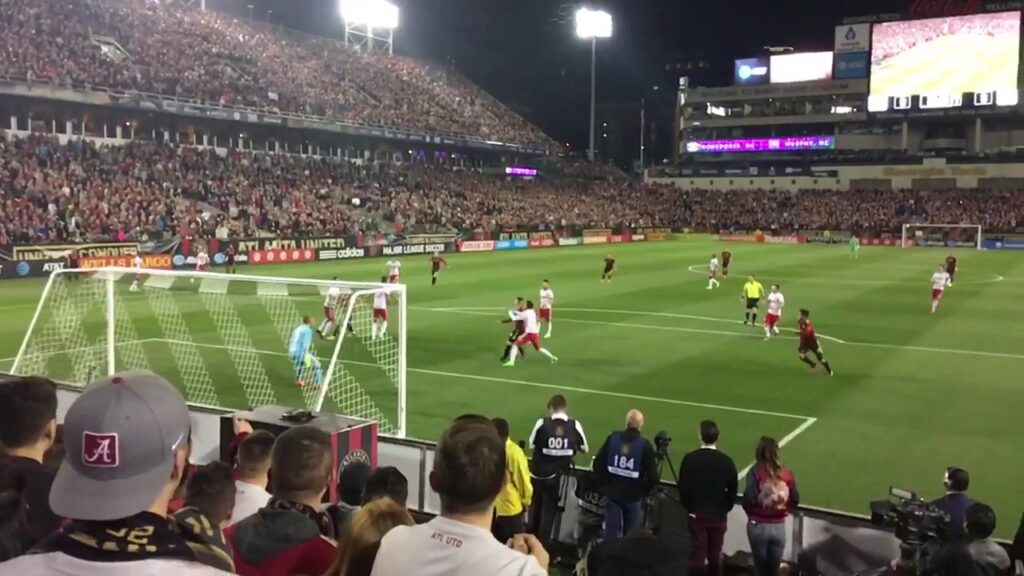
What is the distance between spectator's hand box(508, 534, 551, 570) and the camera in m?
3.58

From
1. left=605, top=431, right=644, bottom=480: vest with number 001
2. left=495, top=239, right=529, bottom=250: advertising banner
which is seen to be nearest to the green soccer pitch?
left=605, top=431, right=644, bottom=480: vest with number 001

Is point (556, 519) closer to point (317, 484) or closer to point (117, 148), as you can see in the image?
point (317, 484)

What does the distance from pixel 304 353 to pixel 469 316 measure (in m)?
11.6

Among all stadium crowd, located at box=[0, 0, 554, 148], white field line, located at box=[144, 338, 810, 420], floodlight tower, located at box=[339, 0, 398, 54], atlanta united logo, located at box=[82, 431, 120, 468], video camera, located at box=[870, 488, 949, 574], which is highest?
floodlight tower, located at box=[339, 0, 398, 54]

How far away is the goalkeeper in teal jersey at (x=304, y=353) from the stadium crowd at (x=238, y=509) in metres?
11.3

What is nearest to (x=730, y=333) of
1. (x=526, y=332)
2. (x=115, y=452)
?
(x=526, y=332)

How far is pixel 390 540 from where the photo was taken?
3527mm

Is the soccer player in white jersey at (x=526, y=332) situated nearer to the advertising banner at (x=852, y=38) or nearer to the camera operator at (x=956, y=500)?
the camera operator at (x=956, y=500)

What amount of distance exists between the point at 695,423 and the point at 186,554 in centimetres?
1433

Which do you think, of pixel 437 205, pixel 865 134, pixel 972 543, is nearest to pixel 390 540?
pixel 972 543

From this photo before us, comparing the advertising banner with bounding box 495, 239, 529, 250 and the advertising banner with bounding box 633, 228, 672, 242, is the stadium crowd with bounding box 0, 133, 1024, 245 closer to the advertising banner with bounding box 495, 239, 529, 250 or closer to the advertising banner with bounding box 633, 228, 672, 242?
the advertising banner with bounding box 633, 228, 672, 242

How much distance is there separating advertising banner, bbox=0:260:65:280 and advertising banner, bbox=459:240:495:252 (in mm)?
28452

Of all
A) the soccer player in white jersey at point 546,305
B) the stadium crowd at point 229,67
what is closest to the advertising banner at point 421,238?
the stadium crowd at point 229,67

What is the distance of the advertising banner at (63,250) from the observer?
37.6m
